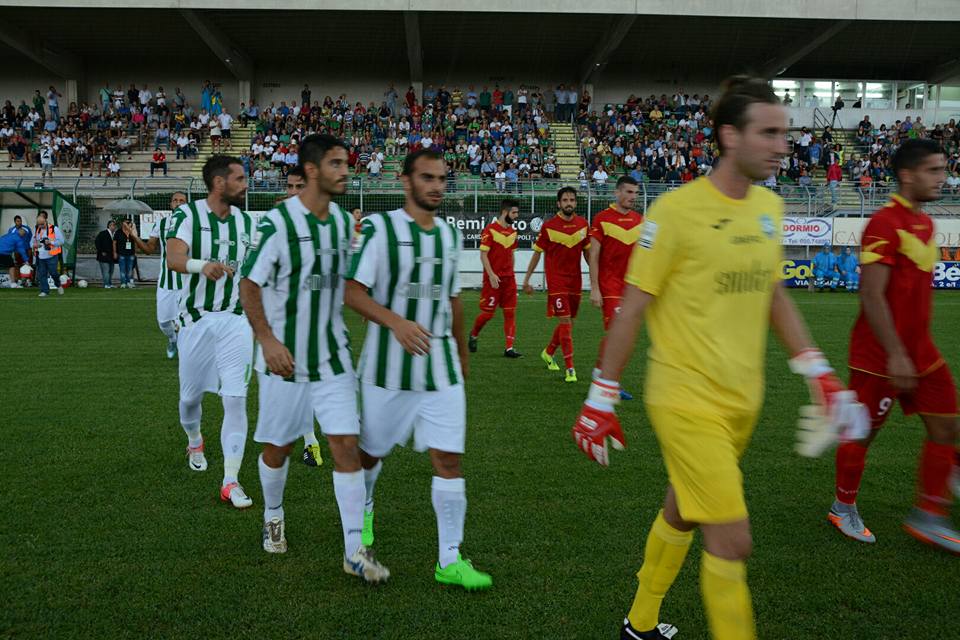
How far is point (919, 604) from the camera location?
→ 3738 mm

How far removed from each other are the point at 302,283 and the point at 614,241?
17.9ft

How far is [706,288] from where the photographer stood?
2.83 m

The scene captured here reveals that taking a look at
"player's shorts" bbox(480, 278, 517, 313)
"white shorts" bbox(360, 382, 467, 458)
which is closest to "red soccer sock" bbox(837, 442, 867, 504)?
"white shorts" bbox(360, 382, 467, 458)

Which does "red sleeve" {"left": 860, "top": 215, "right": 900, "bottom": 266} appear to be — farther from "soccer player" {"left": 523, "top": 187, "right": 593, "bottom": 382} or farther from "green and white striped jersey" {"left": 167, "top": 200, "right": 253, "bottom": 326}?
"soccer player" {"left": 523, "top": 187, "right": 593, "bottom": 382}

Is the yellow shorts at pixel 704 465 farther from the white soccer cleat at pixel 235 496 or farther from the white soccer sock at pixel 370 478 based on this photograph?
the white soccer cleat at pixel 235 496

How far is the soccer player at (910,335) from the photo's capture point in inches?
168

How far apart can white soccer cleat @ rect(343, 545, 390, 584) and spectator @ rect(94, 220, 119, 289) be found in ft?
70.6

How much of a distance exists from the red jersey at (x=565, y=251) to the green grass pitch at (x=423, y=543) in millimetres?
2416

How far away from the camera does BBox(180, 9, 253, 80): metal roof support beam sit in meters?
32.2

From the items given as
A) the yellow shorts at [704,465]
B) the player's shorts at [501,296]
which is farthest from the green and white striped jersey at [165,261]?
the player's shorts at [501,296]

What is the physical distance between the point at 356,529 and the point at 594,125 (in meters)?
34.0

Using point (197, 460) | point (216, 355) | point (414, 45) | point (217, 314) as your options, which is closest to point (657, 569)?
point (216, 355)

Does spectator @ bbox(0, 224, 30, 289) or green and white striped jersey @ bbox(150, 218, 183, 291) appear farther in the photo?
spectator @ bbox(0, 224, 30, 289)

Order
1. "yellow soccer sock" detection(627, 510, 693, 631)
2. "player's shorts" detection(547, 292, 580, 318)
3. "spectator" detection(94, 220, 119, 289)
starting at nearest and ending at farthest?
"yellow soccer sock" detection(627, 510, 693, 631), "player's shorts" detection(547, 292, 580, 318), "spectator" detection(94, 220, 119, 289)
